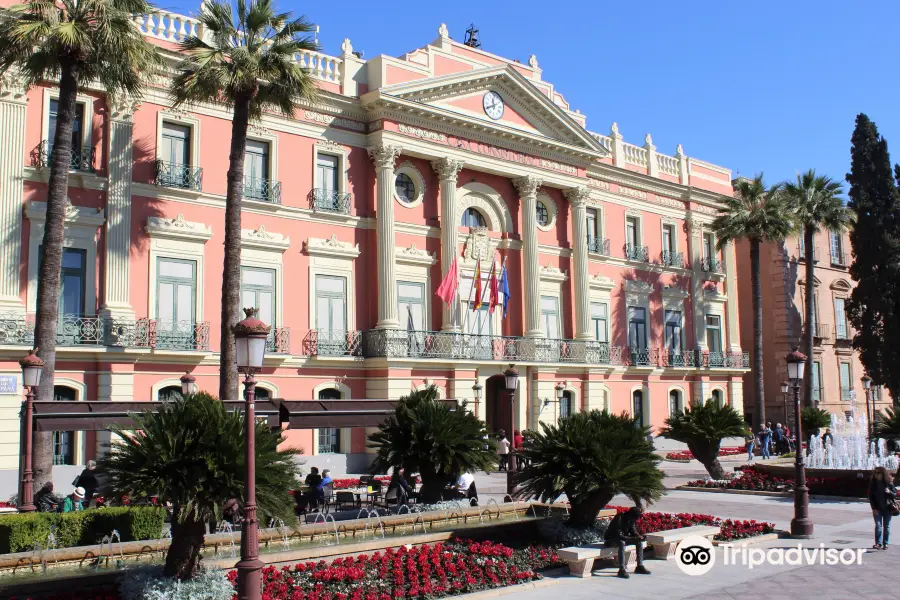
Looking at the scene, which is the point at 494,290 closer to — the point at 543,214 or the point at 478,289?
the point at 478,289

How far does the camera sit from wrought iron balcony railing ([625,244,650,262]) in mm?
41531

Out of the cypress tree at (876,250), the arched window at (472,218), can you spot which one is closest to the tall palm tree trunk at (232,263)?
the arched window at (472,218)

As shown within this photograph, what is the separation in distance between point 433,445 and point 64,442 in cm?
1242

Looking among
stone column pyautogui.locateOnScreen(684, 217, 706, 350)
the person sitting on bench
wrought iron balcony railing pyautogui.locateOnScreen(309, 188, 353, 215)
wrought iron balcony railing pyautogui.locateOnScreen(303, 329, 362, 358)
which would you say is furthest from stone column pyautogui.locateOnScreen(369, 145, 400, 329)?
stone column pyautogui.locateOnScreen(684, 217, 706, 350)

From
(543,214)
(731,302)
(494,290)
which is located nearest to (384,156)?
(494,290)

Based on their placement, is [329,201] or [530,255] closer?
[329,201]

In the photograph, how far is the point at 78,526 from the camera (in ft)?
44.9

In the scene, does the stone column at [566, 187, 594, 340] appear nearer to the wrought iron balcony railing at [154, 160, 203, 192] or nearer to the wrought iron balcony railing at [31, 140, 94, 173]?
the wrought iron balcony railing at [154, 160, 203, 192]

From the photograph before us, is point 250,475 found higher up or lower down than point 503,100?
lower down

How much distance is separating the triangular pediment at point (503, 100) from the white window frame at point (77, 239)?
433 inches

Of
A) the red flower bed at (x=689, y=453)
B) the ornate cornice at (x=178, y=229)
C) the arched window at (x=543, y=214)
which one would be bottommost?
the red flower bed at (x=689, y=453)

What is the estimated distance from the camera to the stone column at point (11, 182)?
23.5m

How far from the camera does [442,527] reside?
52.6 ft

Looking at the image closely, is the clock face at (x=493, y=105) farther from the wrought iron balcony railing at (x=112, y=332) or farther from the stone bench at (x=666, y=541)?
the stone bench at (x=666, y=541)
